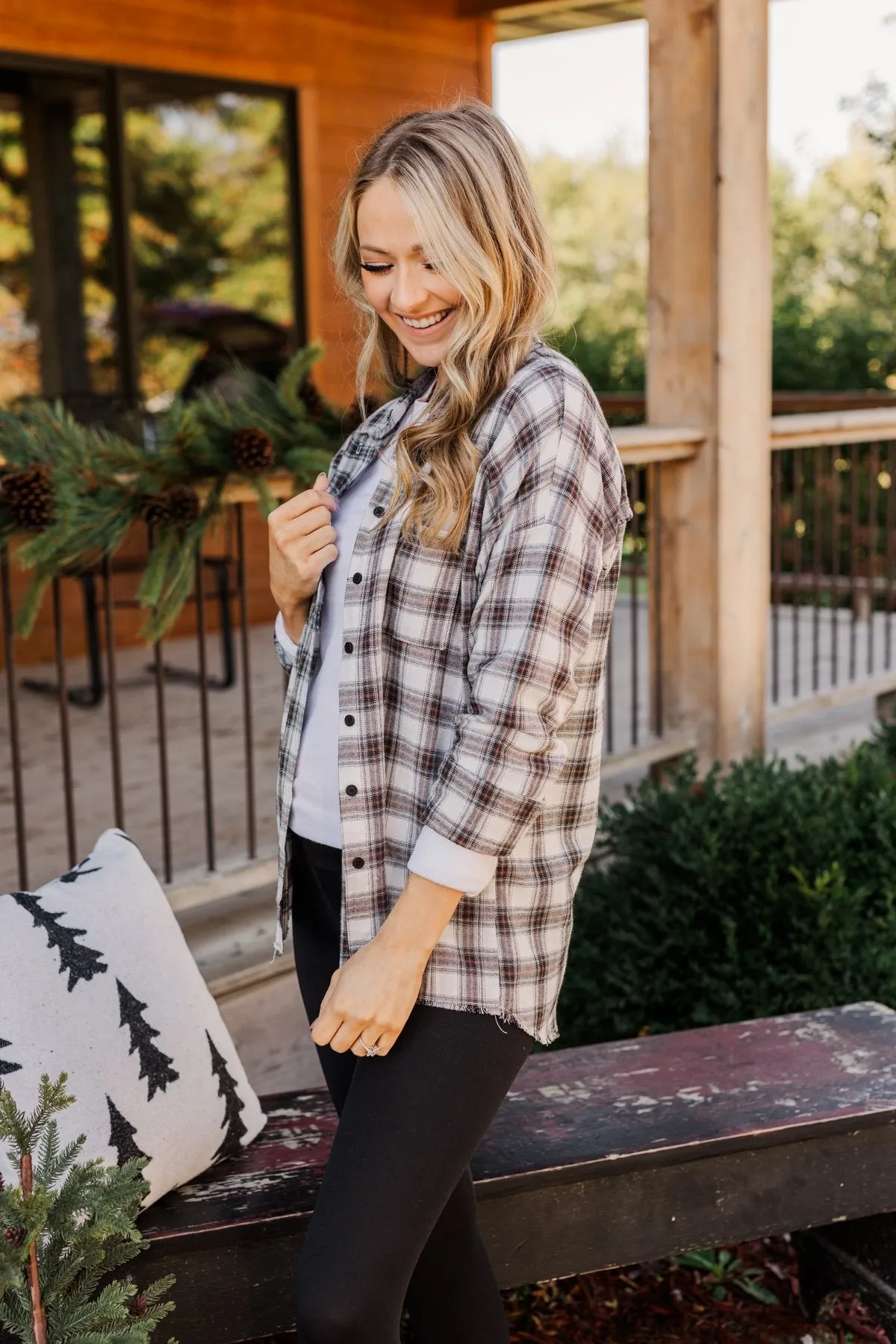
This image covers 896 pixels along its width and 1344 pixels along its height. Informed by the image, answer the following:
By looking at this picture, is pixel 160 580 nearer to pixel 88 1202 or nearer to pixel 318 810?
pixel 318 810

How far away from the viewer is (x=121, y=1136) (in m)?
1.82

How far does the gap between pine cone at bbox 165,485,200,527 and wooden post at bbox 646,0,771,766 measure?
172 centimetres

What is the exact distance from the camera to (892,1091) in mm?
2207

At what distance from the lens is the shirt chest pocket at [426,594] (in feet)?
5.16

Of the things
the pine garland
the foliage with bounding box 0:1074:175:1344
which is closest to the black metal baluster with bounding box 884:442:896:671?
the pine garland

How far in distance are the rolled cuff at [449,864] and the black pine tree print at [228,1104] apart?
25.5 inches

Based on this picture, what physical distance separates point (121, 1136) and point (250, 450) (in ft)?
4.77

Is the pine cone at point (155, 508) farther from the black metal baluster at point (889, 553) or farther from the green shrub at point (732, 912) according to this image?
the black metal baluster at point (889, 553)

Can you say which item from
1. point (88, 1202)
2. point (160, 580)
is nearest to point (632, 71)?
point (160, 580)

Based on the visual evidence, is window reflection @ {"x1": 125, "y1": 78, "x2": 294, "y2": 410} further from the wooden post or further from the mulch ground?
the mulch ground

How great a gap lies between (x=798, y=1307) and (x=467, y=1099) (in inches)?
56.4

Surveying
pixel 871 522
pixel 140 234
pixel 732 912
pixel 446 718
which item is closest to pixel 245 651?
pixel 732 912

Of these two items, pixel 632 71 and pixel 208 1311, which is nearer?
pixel 208 1311

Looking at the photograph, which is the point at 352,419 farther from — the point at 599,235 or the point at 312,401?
the point at 599,235
